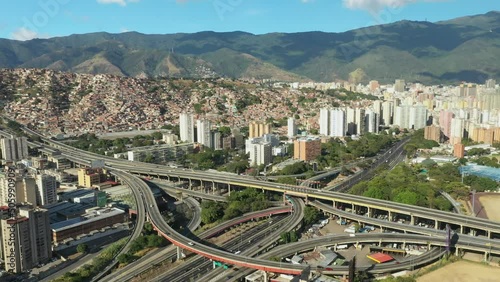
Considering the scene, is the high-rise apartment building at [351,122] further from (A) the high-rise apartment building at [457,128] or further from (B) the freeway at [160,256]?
(B) the freeway at [160,256]

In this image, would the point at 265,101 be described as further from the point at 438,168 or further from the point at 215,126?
the point at 438,168

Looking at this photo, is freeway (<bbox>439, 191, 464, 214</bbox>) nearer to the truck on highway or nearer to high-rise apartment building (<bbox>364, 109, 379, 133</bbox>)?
the truck on highway

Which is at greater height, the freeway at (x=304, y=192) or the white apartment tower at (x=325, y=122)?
the white apartment tower at (x=325, y=122)

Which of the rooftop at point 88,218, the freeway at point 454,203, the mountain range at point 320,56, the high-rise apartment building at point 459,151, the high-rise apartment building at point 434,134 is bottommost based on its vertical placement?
the freeway at point 454,203

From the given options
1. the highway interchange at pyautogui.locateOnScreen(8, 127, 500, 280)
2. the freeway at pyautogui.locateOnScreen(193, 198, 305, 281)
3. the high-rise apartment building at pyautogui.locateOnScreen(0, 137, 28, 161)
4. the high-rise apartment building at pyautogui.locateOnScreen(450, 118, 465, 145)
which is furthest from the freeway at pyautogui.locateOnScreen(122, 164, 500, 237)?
the high-rise apartment building at pyautogui.locateOnScreen(450, 118, 465, 145)

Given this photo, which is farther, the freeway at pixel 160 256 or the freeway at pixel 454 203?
the freeway at pixel 454 203

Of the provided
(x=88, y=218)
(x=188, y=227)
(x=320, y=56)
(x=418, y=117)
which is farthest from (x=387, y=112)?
(x=320, y=56)

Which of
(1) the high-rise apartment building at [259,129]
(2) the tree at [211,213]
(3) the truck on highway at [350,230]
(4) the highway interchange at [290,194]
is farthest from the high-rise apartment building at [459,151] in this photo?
(2) the tree at [211,213]
